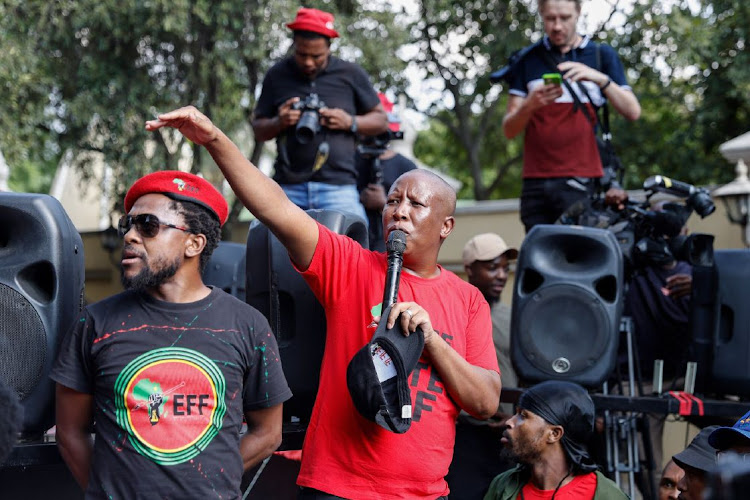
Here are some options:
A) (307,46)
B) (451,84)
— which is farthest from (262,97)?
(451,84)

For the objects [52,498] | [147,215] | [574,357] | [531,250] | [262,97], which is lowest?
[52,498]

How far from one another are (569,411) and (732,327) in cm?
102

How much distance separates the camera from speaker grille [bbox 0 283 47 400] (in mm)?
3109

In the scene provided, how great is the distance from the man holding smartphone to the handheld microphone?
2283mm

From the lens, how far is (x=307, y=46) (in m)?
4.87

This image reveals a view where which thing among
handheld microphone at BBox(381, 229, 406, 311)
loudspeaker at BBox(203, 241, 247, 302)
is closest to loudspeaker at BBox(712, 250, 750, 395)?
handheld microphone at BBox(381, 229, 406, 311)

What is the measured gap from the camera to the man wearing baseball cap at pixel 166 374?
2627 millimetres

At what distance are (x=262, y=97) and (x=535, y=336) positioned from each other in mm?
1926

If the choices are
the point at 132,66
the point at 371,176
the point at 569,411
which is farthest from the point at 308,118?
the point at 132,66

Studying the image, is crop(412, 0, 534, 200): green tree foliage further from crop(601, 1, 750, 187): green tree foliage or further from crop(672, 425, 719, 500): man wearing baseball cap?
crop(672, 425, 719, 500): man wearing baseball cap

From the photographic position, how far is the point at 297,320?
3.48 meters

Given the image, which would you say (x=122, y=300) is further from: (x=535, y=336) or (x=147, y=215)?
(x=535, y=336)

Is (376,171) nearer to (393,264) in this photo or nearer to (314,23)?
(314,23)

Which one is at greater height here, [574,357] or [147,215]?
[147,215]
